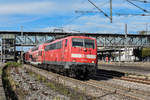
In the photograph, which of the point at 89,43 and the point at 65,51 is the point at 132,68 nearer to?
the point at 89,43

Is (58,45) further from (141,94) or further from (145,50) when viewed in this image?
(145,50)

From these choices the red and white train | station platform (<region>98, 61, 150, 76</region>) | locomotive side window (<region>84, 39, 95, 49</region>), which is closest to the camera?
the red and white train

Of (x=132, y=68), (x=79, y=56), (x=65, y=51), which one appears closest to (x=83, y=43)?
(x=79, y=56)

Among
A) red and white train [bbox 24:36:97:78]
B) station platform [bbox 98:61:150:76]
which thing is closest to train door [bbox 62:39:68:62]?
red and white train [bbox 24:36:97:78]

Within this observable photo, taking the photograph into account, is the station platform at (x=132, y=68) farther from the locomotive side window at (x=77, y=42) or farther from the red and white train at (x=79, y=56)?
the locomotive side window at (x=77, y=42)

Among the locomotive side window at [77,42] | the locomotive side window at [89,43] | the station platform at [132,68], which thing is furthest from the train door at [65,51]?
the station platform at [132,68]

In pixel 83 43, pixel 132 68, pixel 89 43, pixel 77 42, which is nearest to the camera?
pixel 77 42

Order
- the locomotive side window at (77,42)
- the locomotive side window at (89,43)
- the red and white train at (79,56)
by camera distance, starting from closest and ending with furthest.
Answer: the red and white train at (79,56) → the locomotive side window at (77,42) → the locomotive side window at (89,43)

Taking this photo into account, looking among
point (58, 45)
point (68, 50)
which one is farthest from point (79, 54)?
point (58, 45)

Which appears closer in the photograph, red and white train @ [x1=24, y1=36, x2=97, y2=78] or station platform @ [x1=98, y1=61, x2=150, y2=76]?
red and white train @ [x1=24, y1=36, x2=97, y2=78]

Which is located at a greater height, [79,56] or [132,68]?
[79,56]

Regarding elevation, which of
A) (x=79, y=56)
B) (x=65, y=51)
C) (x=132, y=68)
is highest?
(x=65, y=51)

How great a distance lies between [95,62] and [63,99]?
296 inches

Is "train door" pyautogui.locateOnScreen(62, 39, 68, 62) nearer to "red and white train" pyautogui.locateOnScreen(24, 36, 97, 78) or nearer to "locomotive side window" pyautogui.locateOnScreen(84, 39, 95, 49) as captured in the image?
"red and white train" pyautogui.locateOnScreen(24, 36, 97, 78)
